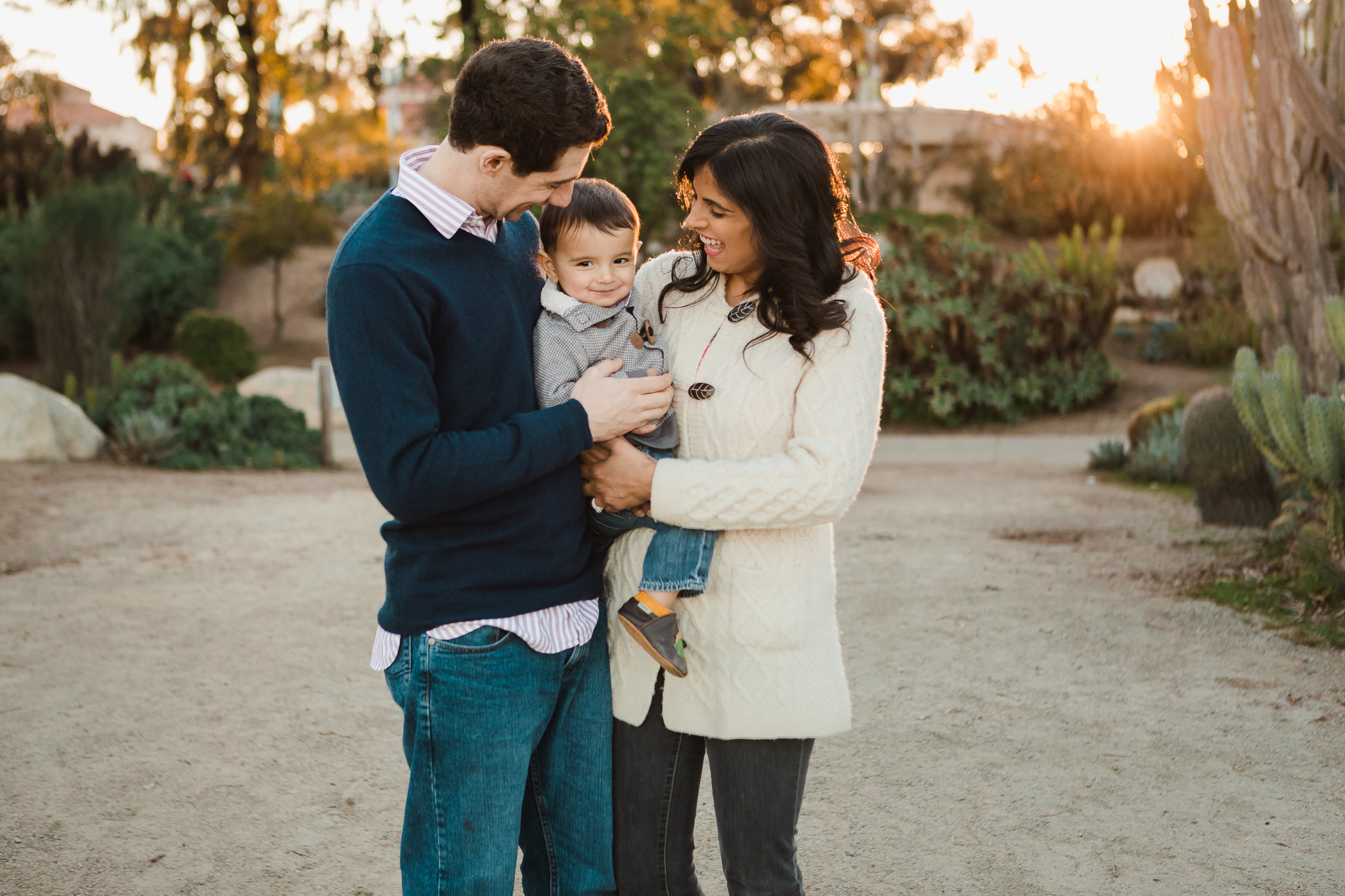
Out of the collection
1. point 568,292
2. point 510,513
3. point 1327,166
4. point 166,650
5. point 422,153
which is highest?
point 1327,166

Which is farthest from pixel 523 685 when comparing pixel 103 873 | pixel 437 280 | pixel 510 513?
pixel 103 873

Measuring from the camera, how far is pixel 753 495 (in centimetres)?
202

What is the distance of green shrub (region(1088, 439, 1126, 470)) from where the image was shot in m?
9.64

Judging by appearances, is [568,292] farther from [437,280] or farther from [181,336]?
[181,336]

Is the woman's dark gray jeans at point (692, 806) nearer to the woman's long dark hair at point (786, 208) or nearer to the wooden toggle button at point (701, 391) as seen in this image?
the wooden toggle button at point (701, 391)

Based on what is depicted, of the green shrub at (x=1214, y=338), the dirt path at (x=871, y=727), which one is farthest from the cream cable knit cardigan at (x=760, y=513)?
the green shrub at (x=1214, y=338)

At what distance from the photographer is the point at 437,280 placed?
182 centimetres

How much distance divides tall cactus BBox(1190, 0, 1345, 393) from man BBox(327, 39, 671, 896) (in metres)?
6.04

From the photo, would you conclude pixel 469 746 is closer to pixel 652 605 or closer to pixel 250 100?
pixel 652 605

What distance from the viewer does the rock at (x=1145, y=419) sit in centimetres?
980

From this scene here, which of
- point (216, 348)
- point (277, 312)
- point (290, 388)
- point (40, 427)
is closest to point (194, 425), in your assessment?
point (40, 427)

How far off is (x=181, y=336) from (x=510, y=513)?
14.9 meters

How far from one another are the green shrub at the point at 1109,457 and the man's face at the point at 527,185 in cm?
857

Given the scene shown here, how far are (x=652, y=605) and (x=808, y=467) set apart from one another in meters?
0.39
